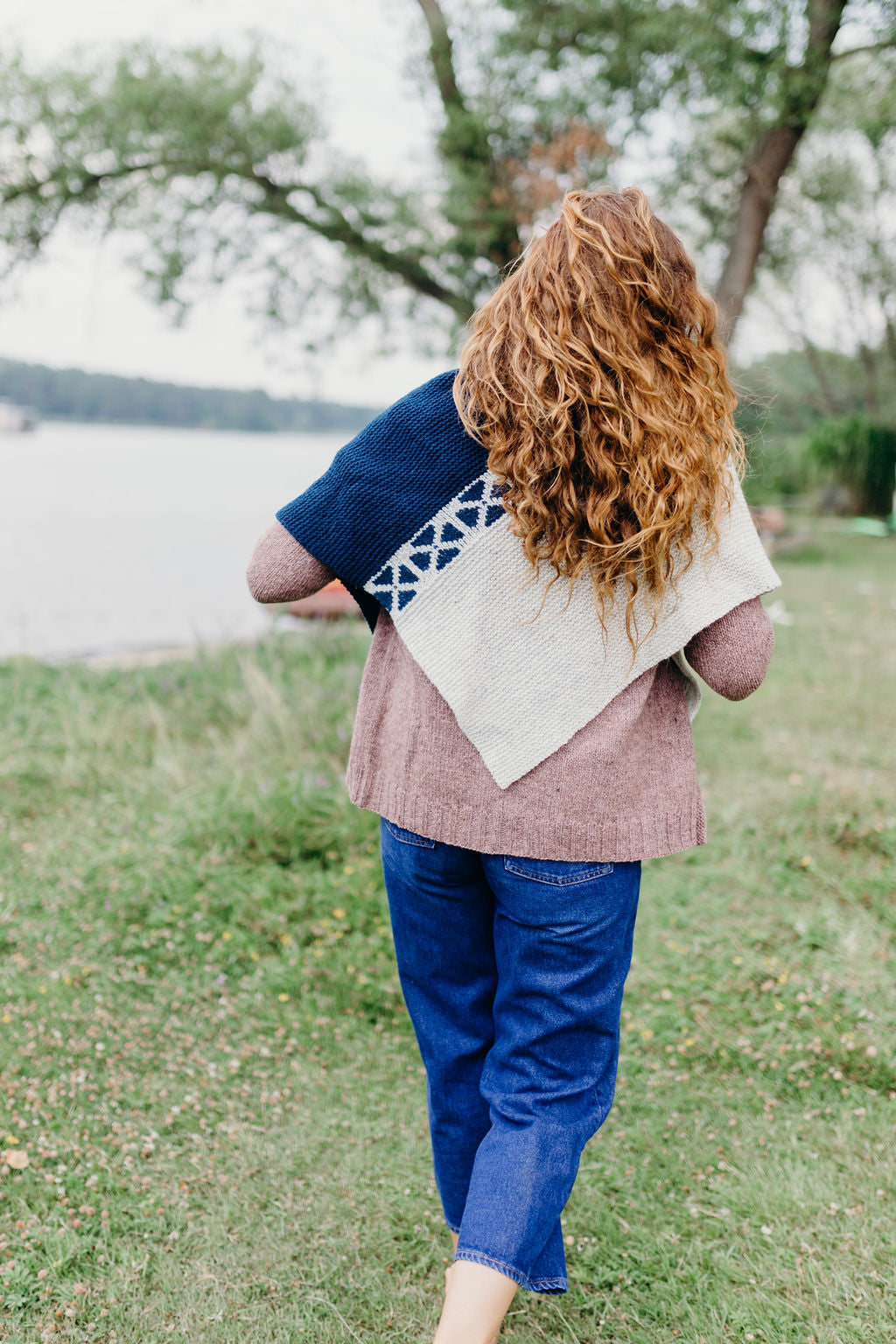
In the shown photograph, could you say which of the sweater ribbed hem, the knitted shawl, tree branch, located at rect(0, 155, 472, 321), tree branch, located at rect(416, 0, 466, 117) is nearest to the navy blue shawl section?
the knitted shawl

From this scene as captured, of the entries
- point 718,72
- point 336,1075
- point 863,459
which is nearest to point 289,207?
point 718,72

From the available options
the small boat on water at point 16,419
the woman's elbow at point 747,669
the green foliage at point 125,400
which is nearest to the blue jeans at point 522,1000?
the woman's elbow at point 747,669

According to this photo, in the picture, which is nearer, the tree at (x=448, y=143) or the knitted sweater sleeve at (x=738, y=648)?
the knitted sweater sleeve at (x=738, y=648)

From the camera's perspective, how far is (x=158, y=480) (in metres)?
30.4

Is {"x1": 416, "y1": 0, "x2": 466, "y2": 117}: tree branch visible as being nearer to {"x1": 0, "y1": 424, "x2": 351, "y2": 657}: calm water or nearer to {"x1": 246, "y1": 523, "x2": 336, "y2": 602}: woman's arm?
{"x1": 0, "y1": 424, "x2": 351, "y2": 657}: calm water

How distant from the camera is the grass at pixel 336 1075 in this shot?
1962 mm

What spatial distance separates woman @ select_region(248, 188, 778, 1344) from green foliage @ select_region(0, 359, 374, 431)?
76.1 feet

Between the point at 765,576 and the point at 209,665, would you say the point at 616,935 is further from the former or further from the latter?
the point at 209,665

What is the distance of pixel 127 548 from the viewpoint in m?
14.8

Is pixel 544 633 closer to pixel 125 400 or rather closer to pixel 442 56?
pixel 442 56

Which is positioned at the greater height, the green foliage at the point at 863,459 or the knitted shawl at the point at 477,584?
the knitted shawl at the point at 477,584

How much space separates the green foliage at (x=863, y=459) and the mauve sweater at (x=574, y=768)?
18904mm

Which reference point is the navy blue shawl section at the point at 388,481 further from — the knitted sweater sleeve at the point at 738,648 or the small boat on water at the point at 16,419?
the small boat on water at the point at 16,419

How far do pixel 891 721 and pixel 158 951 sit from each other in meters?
4.04
